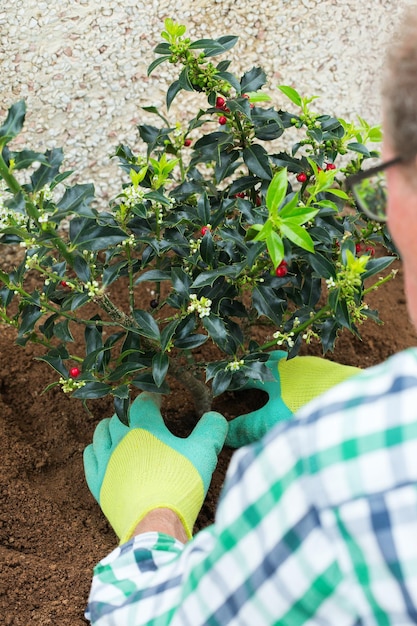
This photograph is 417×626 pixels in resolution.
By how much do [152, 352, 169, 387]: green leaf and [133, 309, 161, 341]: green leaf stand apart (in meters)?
0.05

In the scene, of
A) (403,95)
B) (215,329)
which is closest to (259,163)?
(215,329)

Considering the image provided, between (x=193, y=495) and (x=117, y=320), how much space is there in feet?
1.21

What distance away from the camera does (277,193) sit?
1.15 metres

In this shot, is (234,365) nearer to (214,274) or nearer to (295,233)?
(214,274)

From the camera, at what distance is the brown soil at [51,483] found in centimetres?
134

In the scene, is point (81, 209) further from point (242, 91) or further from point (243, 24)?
point (243, 24)

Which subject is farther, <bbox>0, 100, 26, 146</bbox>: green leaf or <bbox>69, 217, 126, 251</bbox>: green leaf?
<bbox>69, 217, 126, 251</bbox>: green leaf

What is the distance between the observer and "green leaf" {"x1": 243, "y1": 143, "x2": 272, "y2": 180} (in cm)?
137

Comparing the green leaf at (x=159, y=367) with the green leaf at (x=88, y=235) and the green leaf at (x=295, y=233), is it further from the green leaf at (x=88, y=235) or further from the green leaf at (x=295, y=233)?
the green leaf at (x=295, y=233)

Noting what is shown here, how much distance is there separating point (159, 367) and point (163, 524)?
28 cm

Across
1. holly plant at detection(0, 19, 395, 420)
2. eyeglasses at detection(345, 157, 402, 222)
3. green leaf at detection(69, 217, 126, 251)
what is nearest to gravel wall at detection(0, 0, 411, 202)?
holly plant at detection(0, 19, 395, 420)

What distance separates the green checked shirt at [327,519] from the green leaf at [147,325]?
0.62 m

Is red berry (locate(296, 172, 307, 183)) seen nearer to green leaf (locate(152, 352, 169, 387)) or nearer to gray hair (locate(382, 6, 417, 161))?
green leaf (locate(152, 352, 169, 387))

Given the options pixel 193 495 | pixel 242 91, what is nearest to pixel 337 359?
pixel 193 495
